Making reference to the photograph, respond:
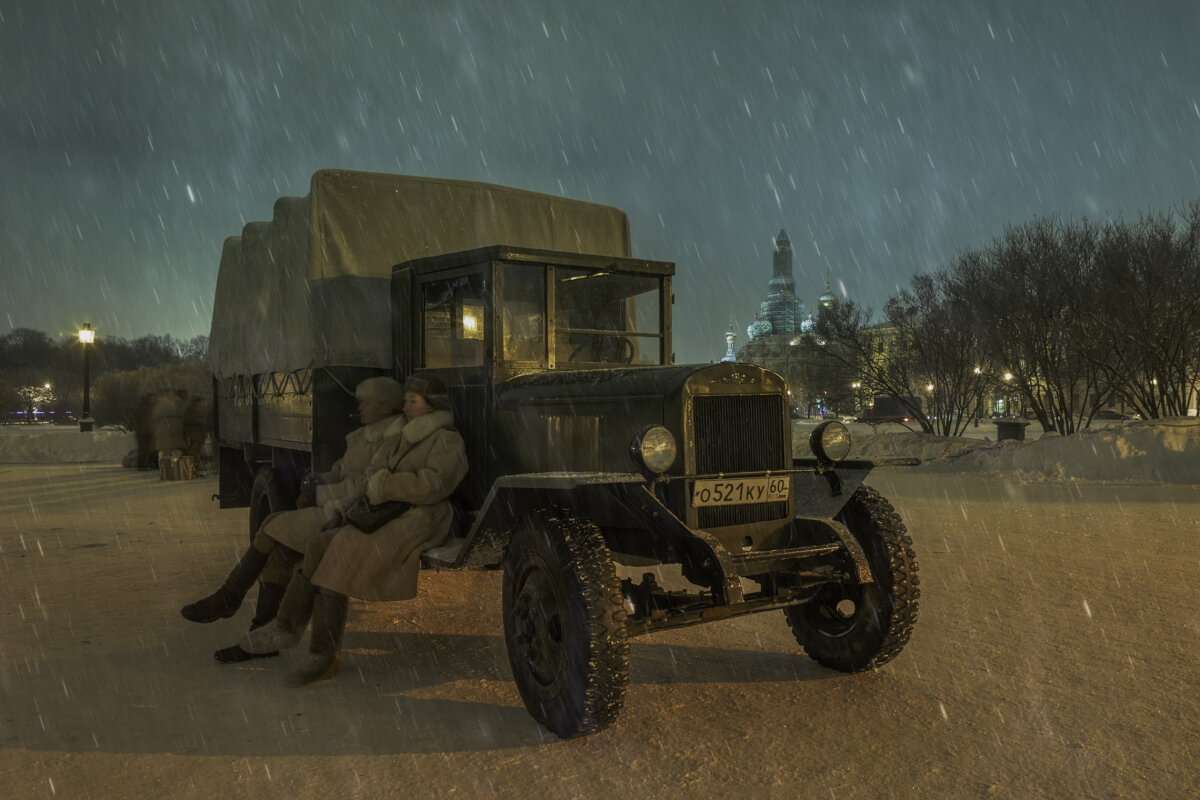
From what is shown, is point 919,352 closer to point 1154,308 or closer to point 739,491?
point 1154,308

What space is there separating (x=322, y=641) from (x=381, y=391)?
1515mm

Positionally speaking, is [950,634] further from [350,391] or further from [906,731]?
[350,391]

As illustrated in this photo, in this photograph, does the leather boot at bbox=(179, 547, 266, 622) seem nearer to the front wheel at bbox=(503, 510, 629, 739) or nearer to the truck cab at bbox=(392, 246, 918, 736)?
the truck cab at bbox=(392, 246, 918, 736)

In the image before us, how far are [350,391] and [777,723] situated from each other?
11.6 ft

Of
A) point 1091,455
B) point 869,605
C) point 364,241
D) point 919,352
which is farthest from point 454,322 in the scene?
point 919,352

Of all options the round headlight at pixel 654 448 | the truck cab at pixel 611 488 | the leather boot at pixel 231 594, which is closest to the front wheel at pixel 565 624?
the truck cab at pixel 611 488

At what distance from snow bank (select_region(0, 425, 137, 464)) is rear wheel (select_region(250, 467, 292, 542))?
61.9 ft

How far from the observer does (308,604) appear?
4.82 m

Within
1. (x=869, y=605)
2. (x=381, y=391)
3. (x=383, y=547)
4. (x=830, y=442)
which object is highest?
(x=381, y=391)

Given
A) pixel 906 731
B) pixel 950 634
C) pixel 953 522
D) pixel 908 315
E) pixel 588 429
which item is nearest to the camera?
pixel 906 731

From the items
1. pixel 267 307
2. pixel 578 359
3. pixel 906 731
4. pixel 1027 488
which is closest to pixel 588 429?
pixel 578 359

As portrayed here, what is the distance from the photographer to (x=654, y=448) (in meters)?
4.17

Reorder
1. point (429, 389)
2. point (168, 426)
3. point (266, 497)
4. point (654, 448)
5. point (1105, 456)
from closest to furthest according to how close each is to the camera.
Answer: point (654, 448) → point (429, 389) → point (266, 497) → point (1105, 456) → point (168, 426)

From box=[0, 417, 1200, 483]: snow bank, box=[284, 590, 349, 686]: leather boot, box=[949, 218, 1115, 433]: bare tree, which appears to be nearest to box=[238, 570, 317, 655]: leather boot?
box=[284, 590, 349, 686]: leather boot
